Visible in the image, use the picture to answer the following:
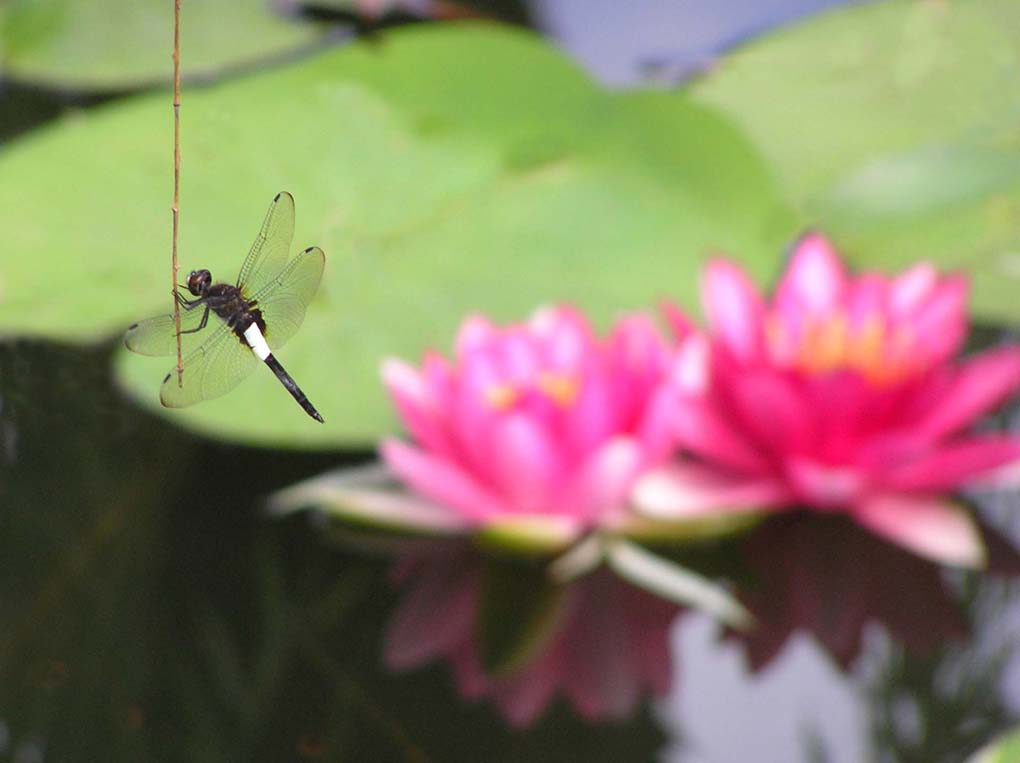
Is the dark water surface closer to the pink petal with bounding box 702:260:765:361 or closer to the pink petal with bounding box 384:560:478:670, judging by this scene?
the pink petal with bounding box 384:560:478:670

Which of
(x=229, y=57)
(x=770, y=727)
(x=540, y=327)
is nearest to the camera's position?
(x=770, y=727)

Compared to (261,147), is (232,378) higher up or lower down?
higher up

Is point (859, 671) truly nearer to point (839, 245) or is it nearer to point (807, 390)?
point (807, 390)

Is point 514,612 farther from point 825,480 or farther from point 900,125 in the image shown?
point 900,125

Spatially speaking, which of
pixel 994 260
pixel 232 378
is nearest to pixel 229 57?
pixel 994 260

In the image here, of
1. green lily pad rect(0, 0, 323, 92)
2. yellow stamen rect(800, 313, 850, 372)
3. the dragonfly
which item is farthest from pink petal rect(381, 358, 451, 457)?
green lily pad rect(0, 0, 323, 92)

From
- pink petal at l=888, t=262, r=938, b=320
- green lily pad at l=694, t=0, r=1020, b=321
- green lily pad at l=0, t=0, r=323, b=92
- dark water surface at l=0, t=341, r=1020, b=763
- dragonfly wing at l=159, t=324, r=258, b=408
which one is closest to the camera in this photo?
dragonfly wing at l=159, t=324, r=258, b=408
